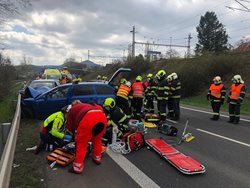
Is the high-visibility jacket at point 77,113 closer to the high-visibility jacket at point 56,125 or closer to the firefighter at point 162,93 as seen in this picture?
the high-visibility jacket at point 56,125

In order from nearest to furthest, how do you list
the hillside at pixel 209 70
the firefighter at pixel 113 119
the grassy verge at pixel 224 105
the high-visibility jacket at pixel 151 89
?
the firefighter at pixel 113 119 → the high-visibility jacket at pixel 151 89 → the grassy verge at pixel 224 105 → the hillside at pixel 209 70

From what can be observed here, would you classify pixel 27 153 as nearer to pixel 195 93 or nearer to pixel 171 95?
pixel 171 95

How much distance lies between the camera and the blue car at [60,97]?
11.3 metres

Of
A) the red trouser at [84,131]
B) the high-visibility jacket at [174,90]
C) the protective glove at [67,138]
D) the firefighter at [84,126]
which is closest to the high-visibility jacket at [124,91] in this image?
the high-visibility jacket at [174,90]

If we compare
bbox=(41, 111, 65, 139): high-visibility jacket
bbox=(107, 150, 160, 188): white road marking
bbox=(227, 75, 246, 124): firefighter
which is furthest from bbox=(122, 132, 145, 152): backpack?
bbox=(227, 75, 246, 124): firefighter

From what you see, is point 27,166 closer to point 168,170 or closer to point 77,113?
point 77,113

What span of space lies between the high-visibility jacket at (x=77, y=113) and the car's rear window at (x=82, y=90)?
5166 mm

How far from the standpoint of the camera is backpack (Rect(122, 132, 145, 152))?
735 cm

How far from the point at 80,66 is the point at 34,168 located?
87.0 meters

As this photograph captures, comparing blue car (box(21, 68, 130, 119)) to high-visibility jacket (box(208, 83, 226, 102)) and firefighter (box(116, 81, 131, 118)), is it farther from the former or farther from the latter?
high-visibility jacket (box(208, 83, 226, 102))

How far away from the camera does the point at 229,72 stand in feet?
78.3

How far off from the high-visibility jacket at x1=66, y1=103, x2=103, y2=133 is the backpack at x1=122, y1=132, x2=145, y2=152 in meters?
1.54

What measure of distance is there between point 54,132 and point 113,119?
1829 millimetres

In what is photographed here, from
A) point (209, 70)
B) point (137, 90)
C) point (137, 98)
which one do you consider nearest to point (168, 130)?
point (137, 98)
